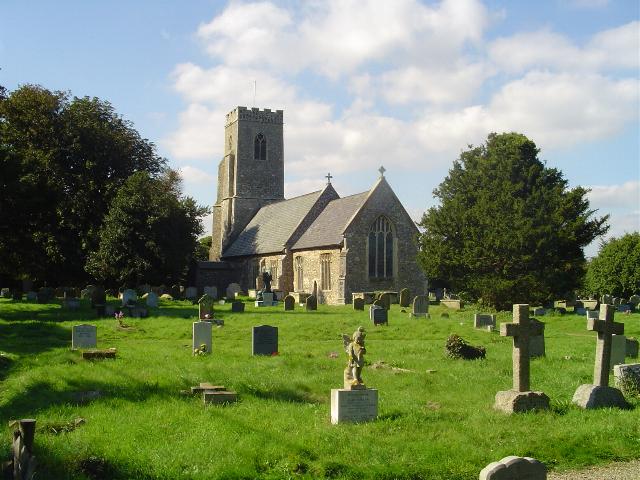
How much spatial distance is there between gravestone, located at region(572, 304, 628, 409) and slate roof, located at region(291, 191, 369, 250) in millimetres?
26569

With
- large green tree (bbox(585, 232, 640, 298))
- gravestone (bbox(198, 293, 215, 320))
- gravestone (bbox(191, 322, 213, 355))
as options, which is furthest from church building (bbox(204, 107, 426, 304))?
gravestone (bbox(191, 322, 213, 355))

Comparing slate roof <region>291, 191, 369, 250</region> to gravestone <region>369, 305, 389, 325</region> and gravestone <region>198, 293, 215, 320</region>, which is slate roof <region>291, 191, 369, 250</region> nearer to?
gravestone <region>369, 305, 389, 325</region>

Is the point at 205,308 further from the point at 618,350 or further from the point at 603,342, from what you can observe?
the point at 603,342

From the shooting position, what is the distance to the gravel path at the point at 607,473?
24.4 ft

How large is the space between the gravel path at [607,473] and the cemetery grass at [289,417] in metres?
0.20

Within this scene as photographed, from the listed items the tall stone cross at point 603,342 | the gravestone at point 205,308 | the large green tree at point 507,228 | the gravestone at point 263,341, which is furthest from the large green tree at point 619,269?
the tall stone cross at point 603,342

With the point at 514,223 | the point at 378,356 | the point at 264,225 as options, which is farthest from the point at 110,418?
the point at 264,225

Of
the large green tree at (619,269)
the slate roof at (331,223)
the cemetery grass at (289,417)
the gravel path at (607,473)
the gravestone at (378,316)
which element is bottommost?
the gravel path at (607,473)

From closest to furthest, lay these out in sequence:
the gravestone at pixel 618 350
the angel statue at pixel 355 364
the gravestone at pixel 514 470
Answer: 1. the gravestone at pixel 514 470
2. the angel statue at pixel 355 364
3. the gravestone at pixel 618 350

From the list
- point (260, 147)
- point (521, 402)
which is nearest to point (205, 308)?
point (521, 402)

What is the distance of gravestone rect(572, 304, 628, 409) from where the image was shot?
33.2ft

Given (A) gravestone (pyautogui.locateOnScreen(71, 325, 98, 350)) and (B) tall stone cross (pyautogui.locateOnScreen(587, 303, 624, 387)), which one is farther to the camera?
(A) gravestone (pyautogui.locateOnScreen(71, 325, 98, 350))

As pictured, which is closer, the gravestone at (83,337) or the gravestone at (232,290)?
the gravestone at (83,337)

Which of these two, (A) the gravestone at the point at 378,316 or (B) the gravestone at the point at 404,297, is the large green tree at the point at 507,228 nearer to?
(B) the gravestone at the point at 404,297
